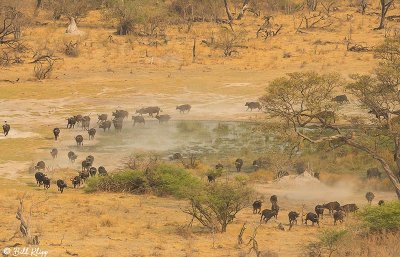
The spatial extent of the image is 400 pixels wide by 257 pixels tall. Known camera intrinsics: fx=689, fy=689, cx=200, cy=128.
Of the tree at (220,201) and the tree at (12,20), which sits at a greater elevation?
the tree at (12,20)

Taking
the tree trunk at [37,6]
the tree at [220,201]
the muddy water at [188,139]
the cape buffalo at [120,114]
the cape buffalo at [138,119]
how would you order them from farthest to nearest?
the tree trunk at [37,6], the cape buffalo at [120,114], the cape buffalo at [138,119], the muddy water at [188,139], the tree at [220,201]

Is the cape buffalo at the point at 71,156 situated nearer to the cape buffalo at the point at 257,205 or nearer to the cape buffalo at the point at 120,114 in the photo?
the cape buffalo at the point at 120,114

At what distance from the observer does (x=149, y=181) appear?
2817cm

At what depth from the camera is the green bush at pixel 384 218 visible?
1967cm

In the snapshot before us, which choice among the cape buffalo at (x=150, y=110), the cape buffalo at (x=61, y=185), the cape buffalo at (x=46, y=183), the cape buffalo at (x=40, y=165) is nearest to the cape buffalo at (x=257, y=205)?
the cape buffalo at (x=61, y=185)

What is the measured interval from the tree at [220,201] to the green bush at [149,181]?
5010mm

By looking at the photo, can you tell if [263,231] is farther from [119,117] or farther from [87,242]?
[119,117]

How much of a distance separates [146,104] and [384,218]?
28131 millimetres

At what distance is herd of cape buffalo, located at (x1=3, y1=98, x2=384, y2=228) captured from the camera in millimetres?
23469


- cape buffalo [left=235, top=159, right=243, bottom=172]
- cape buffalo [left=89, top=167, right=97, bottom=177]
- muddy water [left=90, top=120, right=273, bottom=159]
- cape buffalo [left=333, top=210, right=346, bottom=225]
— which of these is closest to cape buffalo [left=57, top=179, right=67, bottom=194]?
cape buffalo [left=89, top=167, right=97, bottom=177]

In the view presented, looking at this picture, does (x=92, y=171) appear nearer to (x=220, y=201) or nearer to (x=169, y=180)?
(x=169, y=180)

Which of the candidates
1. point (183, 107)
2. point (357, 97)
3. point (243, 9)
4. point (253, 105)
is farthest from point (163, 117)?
point (243, 9)

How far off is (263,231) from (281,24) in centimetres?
5197

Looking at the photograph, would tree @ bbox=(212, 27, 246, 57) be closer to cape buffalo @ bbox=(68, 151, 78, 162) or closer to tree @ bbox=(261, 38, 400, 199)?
tree @ bbox=(261, 38, 400, 199)
